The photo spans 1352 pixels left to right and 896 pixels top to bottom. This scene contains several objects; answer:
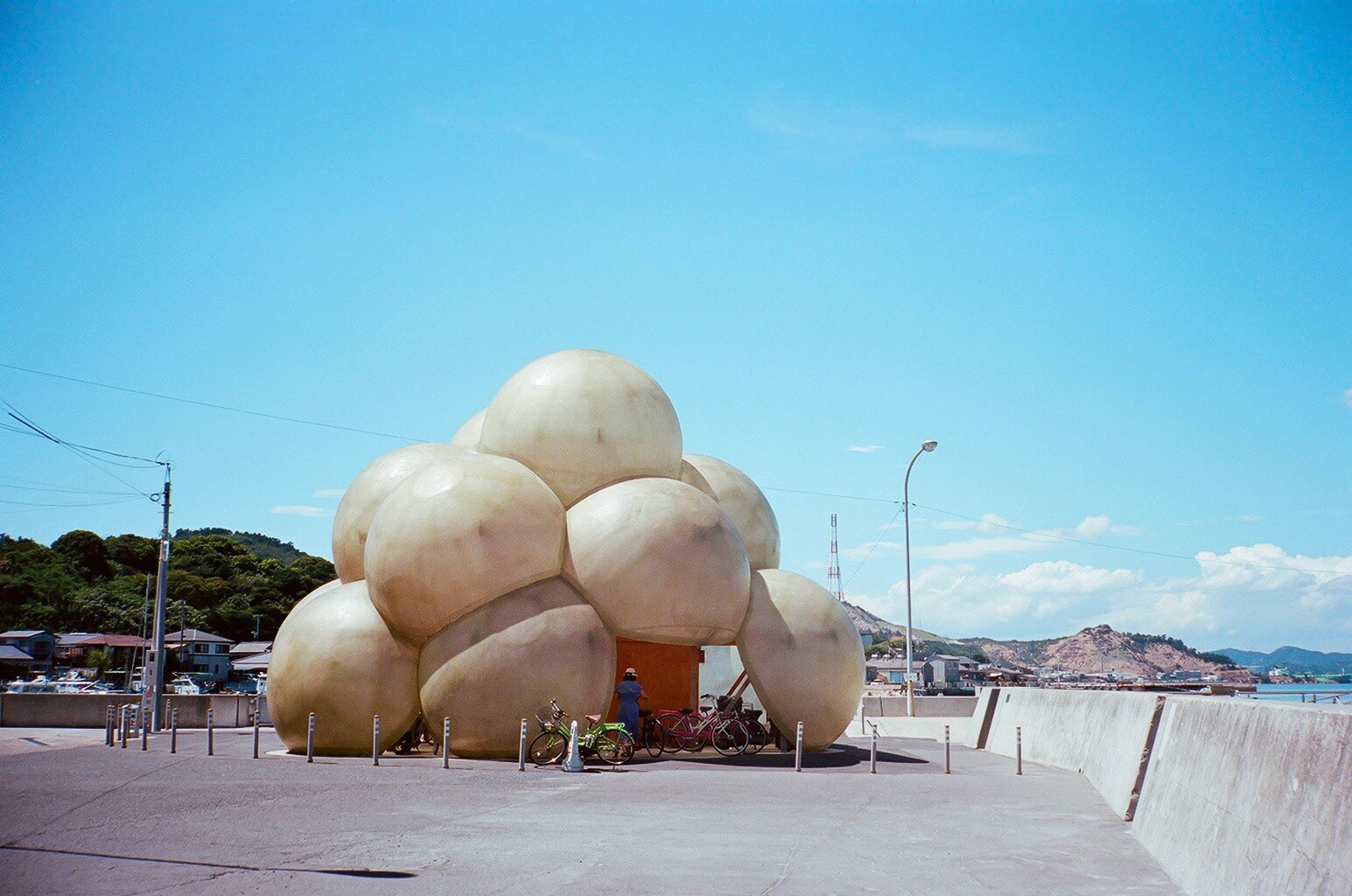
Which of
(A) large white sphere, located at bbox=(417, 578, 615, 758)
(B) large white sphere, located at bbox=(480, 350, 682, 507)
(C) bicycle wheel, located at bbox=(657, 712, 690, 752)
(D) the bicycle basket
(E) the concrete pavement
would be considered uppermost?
(B) large white sphere, located at bbox=(480, 350, 682, 507)

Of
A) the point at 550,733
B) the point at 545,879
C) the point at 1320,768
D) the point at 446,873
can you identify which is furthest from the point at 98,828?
the point at 1320,768

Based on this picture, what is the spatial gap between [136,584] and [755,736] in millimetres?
90019

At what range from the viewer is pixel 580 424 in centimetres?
2533

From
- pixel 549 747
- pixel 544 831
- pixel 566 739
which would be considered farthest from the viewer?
pixel 549 747

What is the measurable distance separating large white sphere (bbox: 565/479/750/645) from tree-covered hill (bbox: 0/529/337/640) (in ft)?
253

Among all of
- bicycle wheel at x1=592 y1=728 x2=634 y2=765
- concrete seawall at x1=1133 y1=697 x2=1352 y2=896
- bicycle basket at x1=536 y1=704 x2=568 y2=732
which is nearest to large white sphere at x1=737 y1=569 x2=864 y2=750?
bicycle wheel at x1=592 y1=728 x2=634 y2=765

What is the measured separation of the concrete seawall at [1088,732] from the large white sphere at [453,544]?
10701mm

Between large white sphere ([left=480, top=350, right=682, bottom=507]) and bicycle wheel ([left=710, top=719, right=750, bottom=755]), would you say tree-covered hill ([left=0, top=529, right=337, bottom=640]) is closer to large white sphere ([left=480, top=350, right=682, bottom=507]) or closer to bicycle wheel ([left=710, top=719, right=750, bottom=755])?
large white sphere ([left=480, top=350, right=682, bottom=507])

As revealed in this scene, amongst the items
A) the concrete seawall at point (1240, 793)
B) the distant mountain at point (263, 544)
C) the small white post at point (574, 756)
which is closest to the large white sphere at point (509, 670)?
the small white post at point (574, 756)

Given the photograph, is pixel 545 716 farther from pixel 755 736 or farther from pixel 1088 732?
pixel 1088 732

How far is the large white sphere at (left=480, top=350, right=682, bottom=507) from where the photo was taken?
25.3m

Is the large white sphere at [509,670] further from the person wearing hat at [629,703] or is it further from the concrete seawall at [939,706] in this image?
the concrete seawall at [939,706]

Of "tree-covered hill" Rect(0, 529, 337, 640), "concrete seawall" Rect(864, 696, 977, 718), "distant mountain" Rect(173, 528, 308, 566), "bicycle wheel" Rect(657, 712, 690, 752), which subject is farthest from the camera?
"distant mountain" Rect(173, 528, 308, 566)

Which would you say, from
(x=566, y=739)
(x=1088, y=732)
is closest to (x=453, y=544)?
(x=566, y=739)
